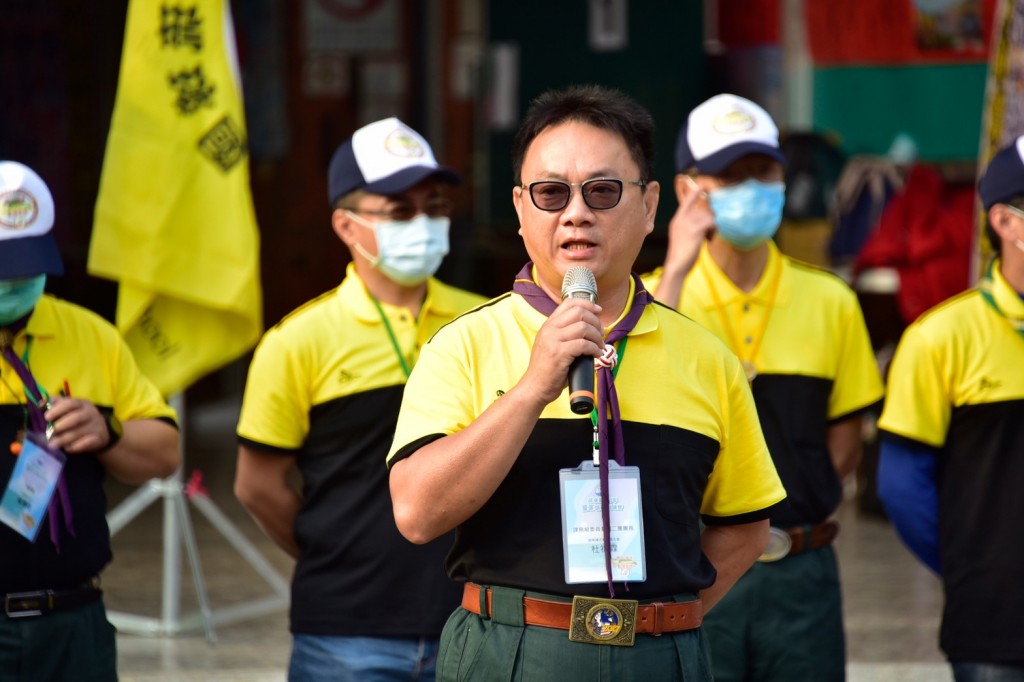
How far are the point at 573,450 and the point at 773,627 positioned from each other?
1.71 m

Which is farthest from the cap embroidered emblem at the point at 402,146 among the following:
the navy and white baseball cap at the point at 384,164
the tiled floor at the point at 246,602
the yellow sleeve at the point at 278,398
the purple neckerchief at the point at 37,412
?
the tiled floor at the point at 246,602

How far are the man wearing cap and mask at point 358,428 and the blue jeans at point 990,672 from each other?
136cm

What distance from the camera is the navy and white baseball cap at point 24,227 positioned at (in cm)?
386

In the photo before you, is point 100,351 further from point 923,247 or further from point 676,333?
point 923,247

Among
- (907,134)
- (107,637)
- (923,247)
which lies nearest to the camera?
(107,637)

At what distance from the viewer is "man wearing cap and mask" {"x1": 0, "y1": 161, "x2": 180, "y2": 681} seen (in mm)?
3824

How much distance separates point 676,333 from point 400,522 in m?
0.65

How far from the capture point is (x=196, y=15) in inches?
253

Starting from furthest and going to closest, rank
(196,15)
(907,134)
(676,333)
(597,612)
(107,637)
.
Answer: (907,134) → (196,15) → (107,637) → (676,333) → (597,612)

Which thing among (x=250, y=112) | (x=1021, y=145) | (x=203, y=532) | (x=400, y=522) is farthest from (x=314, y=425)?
(x=250, y=112)

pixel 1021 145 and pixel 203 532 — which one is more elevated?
pixel 1021 145

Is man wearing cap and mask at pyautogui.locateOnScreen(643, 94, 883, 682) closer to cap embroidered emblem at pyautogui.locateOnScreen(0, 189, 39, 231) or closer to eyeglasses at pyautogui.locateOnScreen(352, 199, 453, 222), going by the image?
eyeglasses at pyautogui.locateOnScreen(352, 199, 453, 222)

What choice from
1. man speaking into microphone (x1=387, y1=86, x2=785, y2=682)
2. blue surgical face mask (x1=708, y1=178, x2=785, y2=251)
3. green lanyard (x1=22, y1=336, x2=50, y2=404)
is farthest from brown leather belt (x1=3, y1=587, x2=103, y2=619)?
blue surgical face mask (x1=708, y1=178, x2=785, y2=251)

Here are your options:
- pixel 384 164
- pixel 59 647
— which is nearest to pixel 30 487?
pixel 59 647
